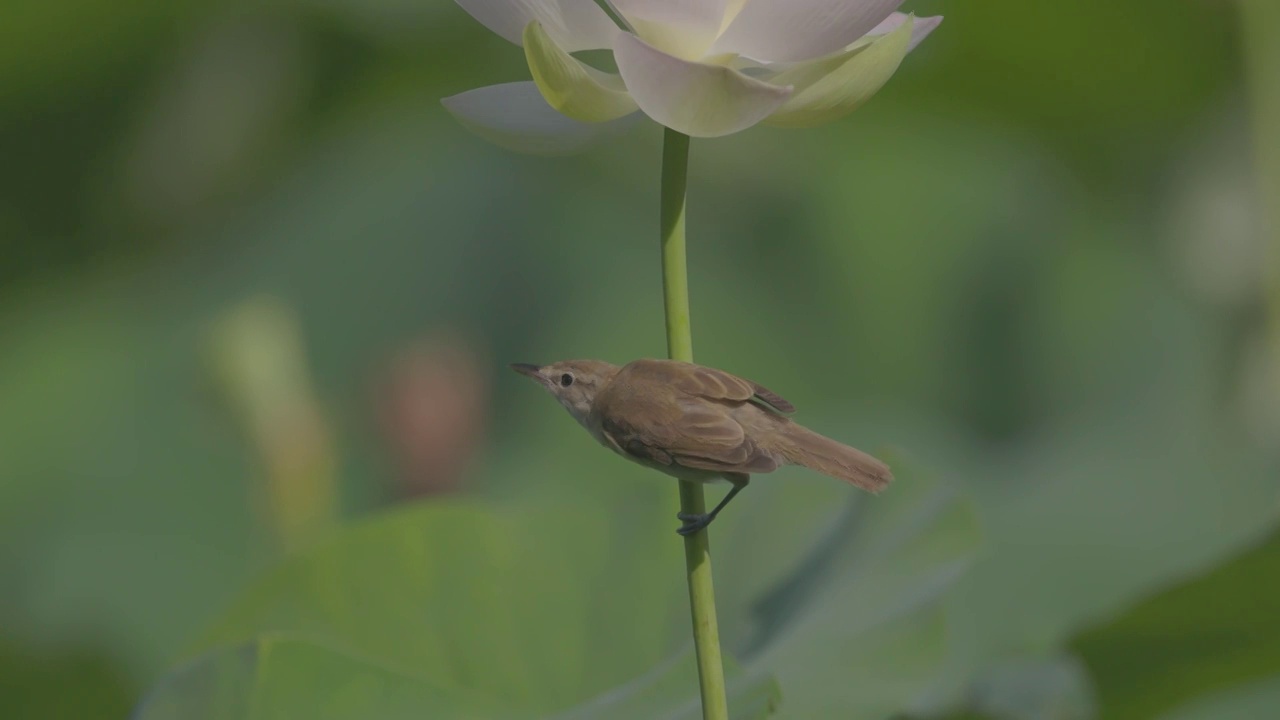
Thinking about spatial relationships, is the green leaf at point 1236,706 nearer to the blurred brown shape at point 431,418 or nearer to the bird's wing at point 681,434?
the blurred brown shape at point 431,418

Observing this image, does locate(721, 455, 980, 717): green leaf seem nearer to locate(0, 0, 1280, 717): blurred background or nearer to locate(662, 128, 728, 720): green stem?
locate(662, 128, 728, 720): green stem

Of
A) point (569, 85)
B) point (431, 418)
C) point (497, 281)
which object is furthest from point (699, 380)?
point (497, 281)

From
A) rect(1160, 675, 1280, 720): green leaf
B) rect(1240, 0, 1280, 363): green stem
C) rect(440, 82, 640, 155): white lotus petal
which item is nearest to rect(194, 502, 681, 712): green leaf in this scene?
rect(440, 82, 640, 155): white lotus petal

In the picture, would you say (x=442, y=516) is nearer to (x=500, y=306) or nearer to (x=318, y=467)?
(x=318, y=467)

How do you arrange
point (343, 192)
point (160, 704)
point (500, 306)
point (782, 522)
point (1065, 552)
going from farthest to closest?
point (343, 192) < point (500, 306) < point (1065, 552) < point (782, 522) < point (160, 704)

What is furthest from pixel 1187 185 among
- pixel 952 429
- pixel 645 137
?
pixel 645 137

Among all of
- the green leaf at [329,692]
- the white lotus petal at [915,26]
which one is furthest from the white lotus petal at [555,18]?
the green leaf at [329,692]
